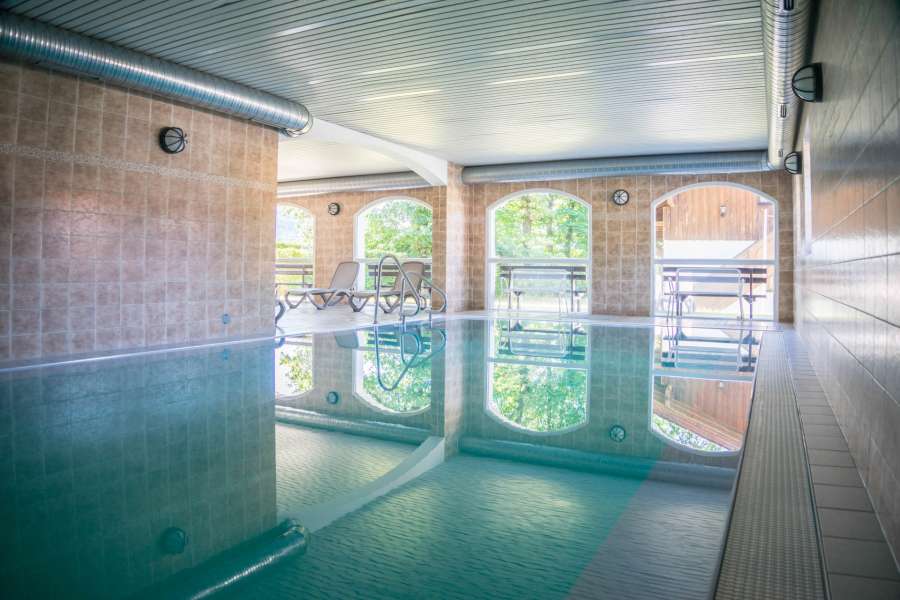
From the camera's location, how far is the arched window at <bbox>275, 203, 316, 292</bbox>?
1484cm

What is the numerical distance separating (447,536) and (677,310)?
32.6ft

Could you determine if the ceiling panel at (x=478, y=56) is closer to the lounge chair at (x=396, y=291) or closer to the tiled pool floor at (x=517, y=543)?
the lounge chair at (x=396, y=291)

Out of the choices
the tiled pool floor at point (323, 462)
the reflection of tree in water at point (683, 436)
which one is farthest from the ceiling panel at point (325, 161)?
the reflection of tree in water at point (683, 436)

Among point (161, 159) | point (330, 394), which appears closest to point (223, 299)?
point (161, 159)

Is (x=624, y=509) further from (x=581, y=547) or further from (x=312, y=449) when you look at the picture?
(x=312, y=449)

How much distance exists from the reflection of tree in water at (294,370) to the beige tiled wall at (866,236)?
2906 millimetres

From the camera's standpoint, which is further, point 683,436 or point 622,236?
point 622,236

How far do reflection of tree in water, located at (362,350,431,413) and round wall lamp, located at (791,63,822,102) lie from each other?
287 centimetres

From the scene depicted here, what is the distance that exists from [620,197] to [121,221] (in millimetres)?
7945

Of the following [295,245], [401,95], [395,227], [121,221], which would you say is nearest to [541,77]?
[401,95]

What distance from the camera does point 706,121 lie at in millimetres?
8125

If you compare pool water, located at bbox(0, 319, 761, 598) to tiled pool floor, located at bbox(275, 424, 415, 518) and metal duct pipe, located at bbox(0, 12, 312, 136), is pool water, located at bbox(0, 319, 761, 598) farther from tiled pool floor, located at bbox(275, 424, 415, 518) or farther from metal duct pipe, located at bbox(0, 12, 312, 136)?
metal duct pipe, located at bbox(0, 12, 312, 136)

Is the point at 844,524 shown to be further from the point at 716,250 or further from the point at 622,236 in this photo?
the point at 716,250

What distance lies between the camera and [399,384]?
4289 mm
